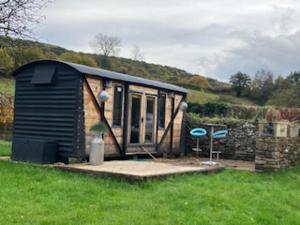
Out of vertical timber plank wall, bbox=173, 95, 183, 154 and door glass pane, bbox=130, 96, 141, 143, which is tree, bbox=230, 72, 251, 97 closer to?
vertical timber plank wall, bbox=173, 95, 183, 154

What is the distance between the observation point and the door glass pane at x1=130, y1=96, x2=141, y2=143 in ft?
46.0

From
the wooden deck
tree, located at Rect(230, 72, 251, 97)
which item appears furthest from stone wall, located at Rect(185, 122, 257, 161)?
tree, located at Rect(230, 72, 251, 97)

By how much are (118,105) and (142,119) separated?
51.6 inches

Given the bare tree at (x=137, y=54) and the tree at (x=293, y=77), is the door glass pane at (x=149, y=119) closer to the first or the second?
the tree at (x=293, y=77)

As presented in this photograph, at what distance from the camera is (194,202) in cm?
815

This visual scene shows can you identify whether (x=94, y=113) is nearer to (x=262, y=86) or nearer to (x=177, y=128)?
(x=177, y=128)

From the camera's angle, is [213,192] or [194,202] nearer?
[194,202]

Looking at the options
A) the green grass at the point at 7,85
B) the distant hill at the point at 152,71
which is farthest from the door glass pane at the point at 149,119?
the distant hill at the point at 152,71

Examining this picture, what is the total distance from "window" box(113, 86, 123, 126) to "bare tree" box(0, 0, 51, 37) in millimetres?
3764

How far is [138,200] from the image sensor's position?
801 cm

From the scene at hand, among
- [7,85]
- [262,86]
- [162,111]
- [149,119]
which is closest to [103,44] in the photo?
[262,86]

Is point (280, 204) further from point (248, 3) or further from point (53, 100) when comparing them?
point (248, 3)

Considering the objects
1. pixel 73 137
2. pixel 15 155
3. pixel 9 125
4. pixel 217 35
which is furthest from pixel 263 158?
pixel 9 125

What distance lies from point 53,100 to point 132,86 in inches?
103
